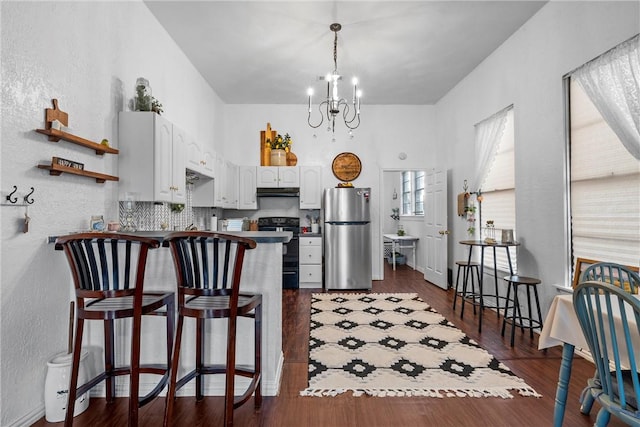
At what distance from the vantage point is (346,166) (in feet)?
19.9

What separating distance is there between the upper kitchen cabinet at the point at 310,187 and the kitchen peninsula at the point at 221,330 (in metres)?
3.44

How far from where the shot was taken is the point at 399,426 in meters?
1.90

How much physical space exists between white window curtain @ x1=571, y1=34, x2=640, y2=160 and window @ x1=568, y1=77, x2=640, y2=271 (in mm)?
156

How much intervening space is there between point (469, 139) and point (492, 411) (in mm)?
3803

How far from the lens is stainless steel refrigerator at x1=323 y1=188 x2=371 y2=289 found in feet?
17.8

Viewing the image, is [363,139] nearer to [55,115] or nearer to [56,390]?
[55,115]

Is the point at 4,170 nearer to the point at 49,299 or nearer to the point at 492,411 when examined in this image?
the point at 49,299

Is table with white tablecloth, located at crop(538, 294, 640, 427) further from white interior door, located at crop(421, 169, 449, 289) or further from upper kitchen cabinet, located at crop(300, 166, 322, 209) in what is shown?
upper kitchen cabinet, located at crop(300, 166, 322, 209)

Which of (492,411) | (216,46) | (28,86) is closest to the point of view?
(28,86)

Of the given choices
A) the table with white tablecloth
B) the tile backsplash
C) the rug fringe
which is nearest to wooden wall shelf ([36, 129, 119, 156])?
the tile backsplash

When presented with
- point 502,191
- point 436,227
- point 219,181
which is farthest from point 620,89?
point 219,181

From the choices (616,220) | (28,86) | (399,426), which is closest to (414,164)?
(616,220)

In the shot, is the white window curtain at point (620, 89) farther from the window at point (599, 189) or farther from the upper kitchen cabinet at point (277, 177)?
the upper kitchen cabinet at point (277, 177)

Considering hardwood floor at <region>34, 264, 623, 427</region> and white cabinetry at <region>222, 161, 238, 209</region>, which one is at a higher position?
white cabinetry at <region>222, 161, 238, 209</region>
